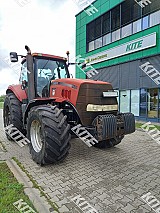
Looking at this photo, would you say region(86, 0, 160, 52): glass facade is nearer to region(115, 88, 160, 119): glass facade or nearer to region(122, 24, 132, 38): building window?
region(122, 24, 132, 38): building window

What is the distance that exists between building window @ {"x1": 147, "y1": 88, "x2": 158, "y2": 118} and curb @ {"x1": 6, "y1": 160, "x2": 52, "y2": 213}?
10.2 meters

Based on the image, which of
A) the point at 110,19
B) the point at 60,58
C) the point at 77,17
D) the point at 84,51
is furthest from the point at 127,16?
the point at 60,58

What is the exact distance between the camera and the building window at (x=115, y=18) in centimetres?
1505

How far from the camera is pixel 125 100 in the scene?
570 inches

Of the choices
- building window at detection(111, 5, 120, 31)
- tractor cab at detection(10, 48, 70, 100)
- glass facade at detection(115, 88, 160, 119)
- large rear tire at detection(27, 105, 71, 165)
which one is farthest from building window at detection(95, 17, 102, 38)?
large rear tire at detection(27, 105, 71, 165)

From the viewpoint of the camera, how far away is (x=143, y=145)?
6445mm

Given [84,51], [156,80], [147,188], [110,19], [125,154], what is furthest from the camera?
[84,51]

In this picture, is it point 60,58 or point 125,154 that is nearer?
point 125,154

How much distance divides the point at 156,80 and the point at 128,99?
9.33 feet

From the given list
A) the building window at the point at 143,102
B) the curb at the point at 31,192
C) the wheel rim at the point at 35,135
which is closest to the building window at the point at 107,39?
the building window at the point at 143,102

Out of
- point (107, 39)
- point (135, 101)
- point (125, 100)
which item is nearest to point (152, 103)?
point (135, 101)

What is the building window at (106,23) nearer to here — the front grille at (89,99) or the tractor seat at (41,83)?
the tractor seat at (41,83)

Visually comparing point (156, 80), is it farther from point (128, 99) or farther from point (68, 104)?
point (68, 104)

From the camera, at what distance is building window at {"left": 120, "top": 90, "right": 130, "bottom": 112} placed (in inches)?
558
